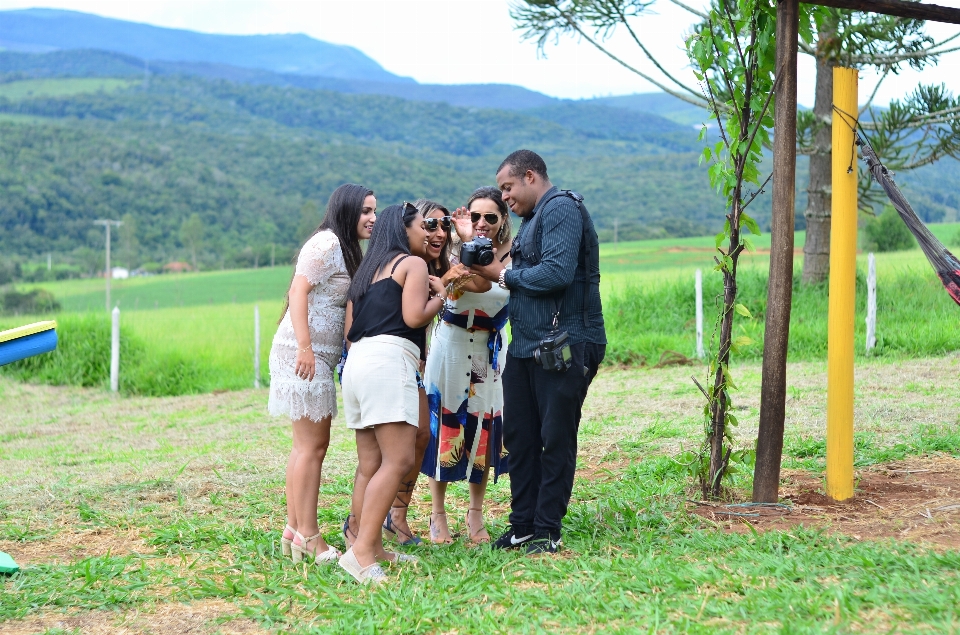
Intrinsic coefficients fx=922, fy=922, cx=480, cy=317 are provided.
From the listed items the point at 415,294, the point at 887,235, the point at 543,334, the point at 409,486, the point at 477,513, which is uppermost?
the point at 887,235

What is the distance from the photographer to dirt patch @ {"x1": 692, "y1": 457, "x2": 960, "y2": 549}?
3.59 meters

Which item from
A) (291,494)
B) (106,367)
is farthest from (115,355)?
(291,494)

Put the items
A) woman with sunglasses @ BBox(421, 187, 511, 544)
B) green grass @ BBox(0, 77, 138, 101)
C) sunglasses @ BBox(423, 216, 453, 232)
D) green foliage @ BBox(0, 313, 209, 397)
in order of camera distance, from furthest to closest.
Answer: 1. green grass @ BBox(0, 77, 138, 101)
2. green foliage @ BBox(0, 313, 209, 397)
3. woman with sunglasses @ BBox(421, 187, 511, 544)
4. sunglasses @ BBox(423, 216, 453, 232)

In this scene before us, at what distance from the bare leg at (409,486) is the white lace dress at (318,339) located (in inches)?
15.3

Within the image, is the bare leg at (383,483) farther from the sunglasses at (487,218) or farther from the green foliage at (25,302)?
the green foliage at (25,302)

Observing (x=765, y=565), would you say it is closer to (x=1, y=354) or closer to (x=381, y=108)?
(x=1, y=354)

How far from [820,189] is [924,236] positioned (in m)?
8.01

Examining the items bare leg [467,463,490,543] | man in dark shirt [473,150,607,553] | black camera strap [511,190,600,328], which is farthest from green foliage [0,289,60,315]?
black camera strap [511,190,600,328]

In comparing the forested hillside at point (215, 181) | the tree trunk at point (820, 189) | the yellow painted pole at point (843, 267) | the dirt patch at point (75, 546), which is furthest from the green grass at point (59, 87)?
the yellow painted pole at point (843, 267)

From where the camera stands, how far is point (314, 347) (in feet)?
12.4

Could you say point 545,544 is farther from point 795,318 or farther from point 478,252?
point 795,318

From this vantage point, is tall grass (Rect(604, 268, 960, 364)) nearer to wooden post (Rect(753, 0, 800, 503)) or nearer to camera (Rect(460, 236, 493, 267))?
wooden post (Rect(753, 0, 800, 503))

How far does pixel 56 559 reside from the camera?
13.4 feet

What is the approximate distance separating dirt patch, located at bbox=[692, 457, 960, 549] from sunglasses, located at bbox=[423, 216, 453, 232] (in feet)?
5.55
